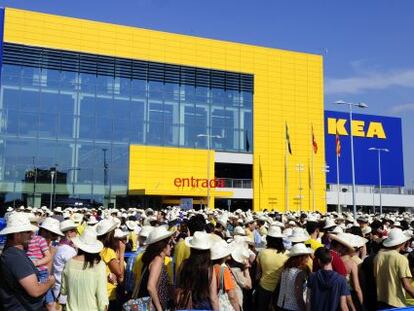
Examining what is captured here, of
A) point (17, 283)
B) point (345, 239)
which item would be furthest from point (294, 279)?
point (17, 283)

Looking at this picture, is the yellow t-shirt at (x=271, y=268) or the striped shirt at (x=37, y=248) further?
the striped shirt at (x=37, y=248)

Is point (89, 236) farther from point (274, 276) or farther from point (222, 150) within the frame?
point (222, 150)

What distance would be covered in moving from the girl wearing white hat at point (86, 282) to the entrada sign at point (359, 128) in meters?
57.4

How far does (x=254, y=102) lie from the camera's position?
53719 millimetres

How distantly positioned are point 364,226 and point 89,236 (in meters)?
7.89

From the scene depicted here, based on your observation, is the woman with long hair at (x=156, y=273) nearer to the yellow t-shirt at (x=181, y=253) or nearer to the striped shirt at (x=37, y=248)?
the yellow t-shirt at (x=181, y=253)

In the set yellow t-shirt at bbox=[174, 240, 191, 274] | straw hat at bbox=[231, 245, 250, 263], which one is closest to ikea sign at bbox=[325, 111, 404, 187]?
straw hat at bbox=[231, 245, 250, 263]

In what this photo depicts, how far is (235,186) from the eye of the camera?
52.6 meters

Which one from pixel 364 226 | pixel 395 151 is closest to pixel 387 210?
pixel 395 151

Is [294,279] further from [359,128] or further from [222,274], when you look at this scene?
[359,128]

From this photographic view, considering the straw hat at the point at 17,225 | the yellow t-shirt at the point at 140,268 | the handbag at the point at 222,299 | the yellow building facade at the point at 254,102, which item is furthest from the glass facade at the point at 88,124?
the handbag at the point at 222,299

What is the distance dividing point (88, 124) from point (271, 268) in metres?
41.0

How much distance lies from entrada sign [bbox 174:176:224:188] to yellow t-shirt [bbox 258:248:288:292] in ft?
140

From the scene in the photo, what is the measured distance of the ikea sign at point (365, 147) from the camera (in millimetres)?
60219
